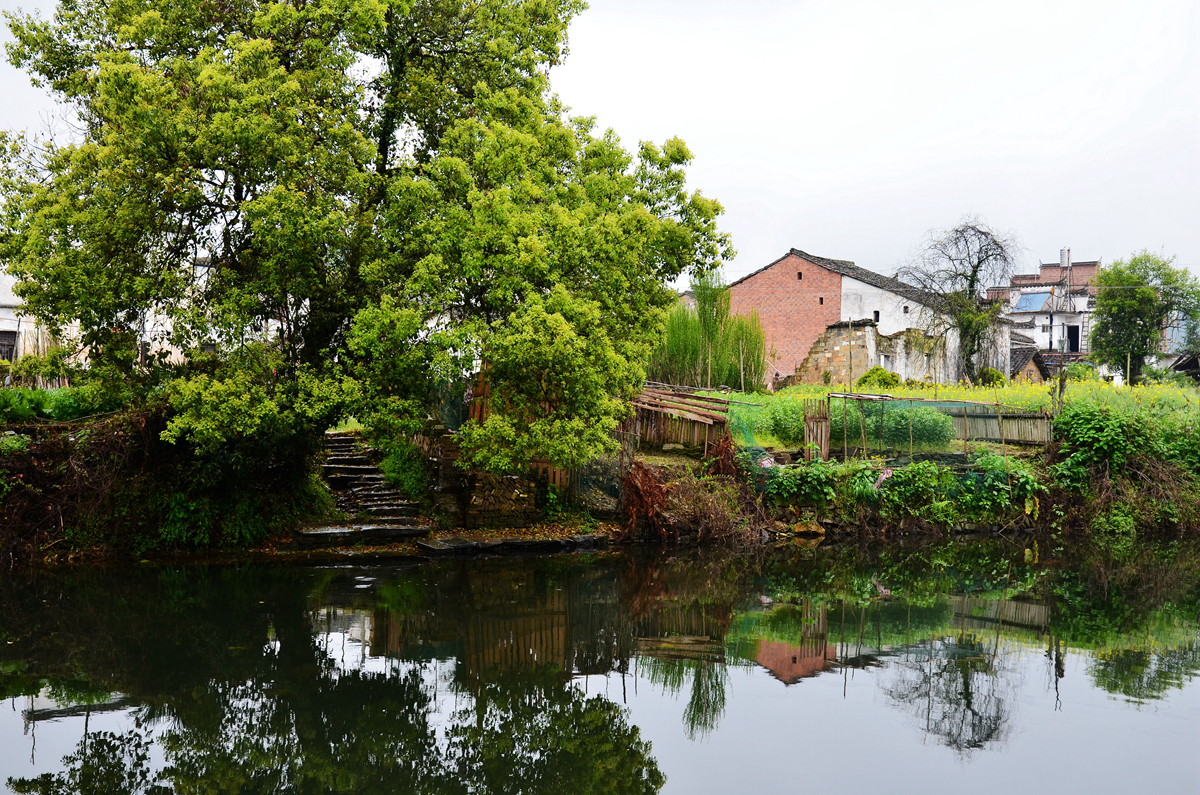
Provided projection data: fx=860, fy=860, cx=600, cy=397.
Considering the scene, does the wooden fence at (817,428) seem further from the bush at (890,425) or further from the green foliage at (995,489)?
the green foliage at (995,489)

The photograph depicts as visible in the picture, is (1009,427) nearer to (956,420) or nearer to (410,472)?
(956,420)

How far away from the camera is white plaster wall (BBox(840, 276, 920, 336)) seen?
3703 centimetres

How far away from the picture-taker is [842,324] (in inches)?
1330

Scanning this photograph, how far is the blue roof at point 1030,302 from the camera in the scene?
65.6 m

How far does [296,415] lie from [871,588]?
9198 millimetres

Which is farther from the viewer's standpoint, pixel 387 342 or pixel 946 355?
pixel 946 355

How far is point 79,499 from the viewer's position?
44.4 feet

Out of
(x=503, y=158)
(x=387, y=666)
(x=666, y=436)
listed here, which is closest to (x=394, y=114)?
(x=503, y=158)

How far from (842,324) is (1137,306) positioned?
25328 millimetres

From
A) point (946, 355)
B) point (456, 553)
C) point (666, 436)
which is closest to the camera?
point (456, 553)

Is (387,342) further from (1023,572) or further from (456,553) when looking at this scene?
(1023,572)

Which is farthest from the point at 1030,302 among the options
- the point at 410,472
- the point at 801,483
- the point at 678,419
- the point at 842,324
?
the point at 410,472

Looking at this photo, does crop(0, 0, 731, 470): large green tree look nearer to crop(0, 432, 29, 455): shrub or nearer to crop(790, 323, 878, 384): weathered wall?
crop(0, 432, 29, 455): shrub

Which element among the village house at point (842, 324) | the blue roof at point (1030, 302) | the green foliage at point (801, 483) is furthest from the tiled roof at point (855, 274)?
the blue roof at point (1030, 302)
